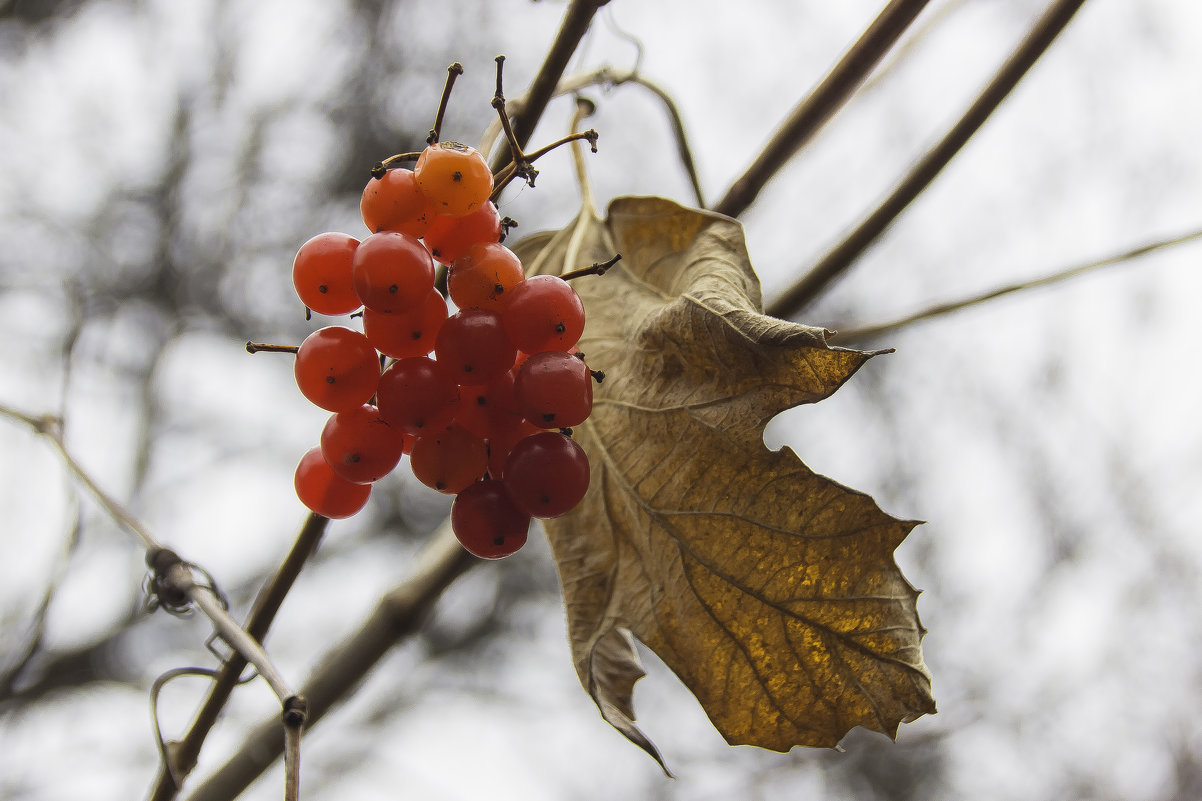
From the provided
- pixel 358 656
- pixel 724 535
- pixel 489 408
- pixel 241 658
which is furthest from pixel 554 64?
pixel 358 656

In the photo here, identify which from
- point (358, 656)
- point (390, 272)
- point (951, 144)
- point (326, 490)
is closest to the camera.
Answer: point (390, 272)

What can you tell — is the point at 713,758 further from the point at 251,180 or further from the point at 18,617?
the point at 251,180

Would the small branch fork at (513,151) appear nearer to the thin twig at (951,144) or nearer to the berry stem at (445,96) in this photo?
the berry stem at (445,96)

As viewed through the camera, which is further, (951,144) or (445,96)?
(951,144)

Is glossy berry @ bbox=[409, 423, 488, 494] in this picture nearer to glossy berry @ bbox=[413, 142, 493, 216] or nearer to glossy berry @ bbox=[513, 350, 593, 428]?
glossy berry @ bbox=[513, 350, 593, 428]

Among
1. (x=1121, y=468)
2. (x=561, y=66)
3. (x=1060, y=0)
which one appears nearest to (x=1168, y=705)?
(x=1121, y=468)

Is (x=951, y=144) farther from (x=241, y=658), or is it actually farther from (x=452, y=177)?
(x=241, y=658)

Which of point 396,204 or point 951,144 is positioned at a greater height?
point 951,144
